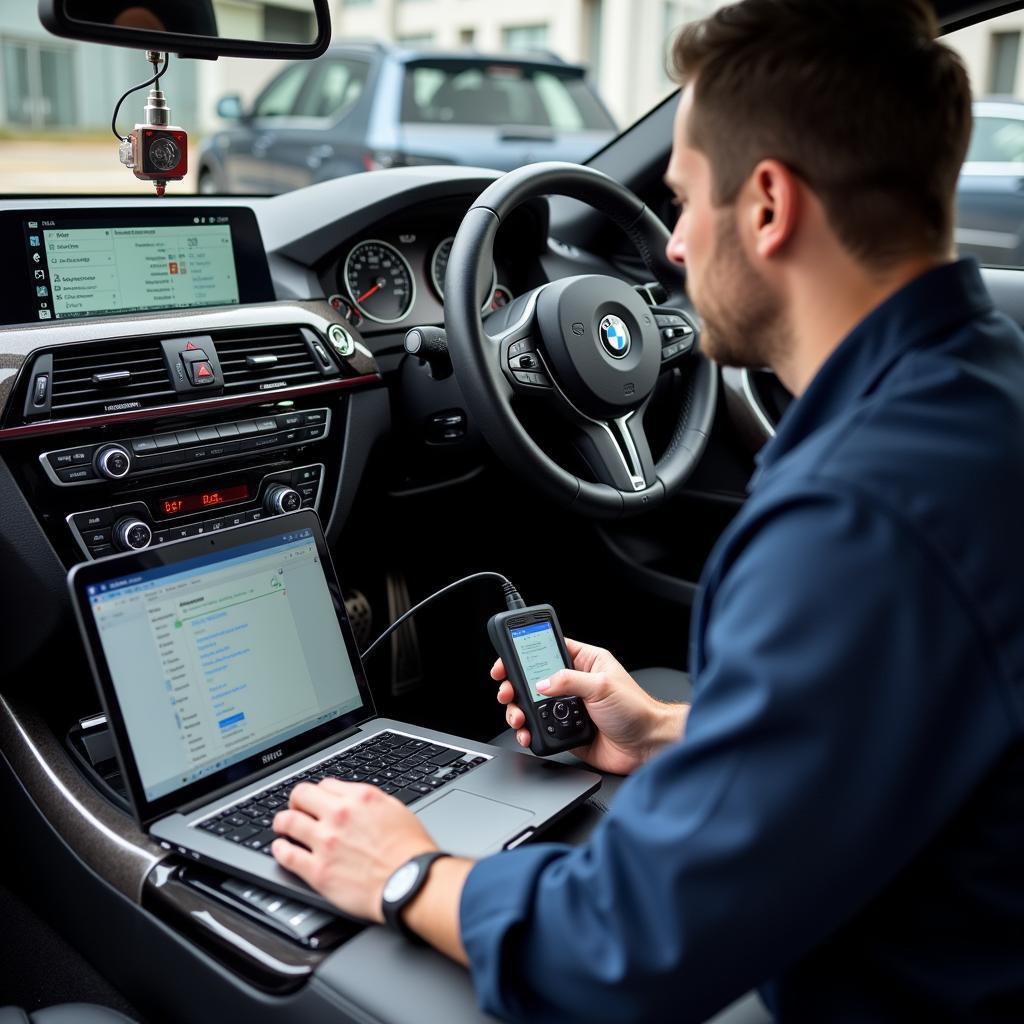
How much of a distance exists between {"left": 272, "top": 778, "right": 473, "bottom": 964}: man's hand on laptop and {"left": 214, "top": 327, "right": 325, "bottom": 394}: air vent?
89 centimetres

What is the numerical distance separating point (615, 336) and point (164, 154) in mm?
781

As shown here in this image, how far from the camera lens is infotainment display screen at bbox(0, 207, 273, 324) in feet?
5.57

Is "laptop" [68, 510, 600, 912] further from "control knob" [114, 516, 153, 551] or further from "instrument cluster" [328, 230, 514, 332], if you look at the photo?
"instrument cluster" [328, 230, 514, 332]

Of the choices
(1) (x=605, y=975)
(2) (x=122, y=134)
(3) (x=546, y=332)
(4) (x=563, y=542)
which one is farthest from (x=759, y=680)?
(4) (x=563, y=542)

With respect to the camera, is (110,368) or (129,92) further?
(129,92)

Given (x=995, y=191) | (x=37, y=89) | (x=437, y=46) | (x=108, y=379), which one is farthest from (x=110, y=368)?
(x=37, y=89)

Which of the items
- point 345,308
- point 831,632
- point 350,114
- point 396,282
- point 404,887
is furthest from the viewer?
point 350,114

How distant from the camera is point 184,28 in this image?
1.67 metres

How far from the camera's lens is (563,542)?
2.60 meters

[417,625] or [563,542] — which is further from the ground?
[563,542]

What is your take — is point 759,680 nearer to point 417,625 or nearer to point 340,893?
point 340,893

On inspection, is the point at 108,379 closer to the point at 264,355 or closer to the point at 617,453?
the point at 264,355

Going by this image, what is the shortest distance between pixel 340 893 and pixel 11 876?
3.40ft

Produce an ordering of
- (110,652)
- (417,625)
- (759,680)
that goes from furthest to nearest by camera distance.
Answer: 1. (417,625)
2. (110,652)
3. (759,680)
